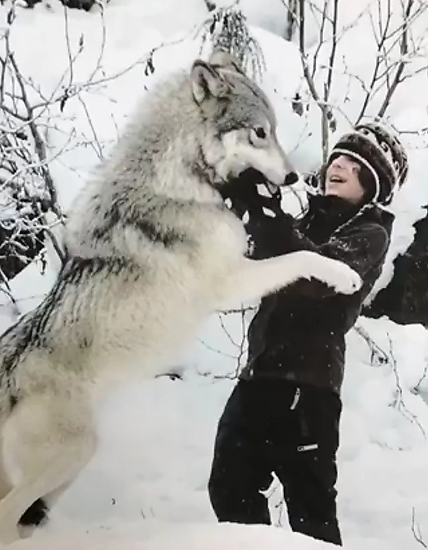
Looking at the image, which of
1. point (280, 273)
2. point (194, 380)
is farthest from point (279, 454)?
point (280, 273)

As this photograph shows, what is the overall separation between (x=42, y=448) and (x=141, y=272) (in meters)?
0.40

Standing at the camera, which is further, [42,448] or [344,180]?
[344,180]

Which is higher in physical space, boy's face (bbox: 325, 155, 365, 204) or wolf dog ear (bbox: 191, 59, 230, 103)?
wolf dog ear (bbox: 191, 59, 230, 103)

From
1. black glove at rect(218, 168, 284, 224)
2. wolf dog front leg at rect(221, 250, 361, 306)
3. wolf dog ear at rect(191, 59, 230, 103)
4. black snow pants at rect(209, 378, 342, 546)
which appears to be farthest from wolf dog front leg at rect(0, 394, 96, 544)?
wolf dog ear at rect(191, 59, 230, 103)

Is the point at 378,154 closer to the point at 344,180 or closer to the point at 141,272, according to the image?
the point at 344,180

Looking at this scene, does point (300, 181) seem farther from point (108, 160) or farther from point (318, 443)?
point (318, 443)

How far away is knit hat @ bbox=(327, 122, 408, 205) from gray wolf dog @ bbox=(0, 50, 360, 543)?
0.16m

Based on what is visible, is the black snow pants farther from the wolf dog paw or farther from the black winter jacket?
the wolf dog paw

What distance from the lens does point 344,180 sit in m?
1.39

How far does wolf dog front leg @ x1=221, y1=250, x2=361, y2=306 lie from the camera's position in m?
1.33

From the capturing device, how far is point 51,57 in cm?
142

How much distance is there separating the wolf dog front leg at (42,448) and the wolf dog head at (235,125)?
58cm

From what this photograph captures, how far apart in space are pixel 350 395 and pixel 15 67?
1009 millimetres

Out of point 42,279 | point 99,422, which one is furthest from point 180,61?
point 99,422
